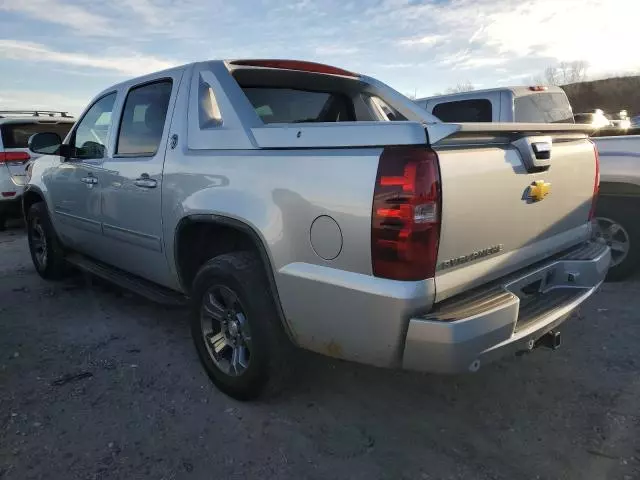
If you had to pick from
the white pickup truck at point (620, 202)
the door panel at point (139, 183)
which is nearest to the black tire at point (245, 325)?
the door panel at point (139, 183)

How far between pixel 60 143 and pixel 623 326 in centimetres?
495

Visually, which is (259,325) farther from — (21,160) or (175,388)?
(21,160)

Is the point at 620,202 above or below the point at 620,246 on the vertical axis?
above

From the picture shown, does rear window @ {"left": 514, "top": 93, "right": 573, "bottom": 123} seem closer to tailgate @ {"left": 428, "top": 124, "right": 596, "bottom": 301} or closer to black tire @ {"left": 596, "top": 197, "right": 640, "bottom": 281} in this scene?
black tire @ {"left": 596, "top": 197, "right": 640, "bottom": 281}

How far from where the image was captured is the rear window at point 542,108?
6.27 meters

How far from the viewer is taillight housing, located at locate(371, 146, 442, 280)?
82.8 inches

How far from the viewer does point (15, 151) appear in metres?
8.21

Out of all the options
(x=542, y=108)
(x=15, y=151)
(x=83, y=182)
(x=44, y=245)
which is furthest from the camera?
(x=15, y=151)

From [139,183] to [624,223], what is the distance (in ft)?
13.6

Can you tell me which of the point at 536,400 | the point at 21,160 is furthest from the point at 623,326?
the point at 21,160

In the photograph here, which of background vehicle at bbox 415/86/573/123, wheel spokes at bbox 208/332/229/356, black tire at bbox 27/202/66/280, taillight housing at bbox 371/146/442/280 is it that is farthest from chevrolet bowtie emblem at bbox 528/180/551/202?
black tire at bbox 27/202/66/280

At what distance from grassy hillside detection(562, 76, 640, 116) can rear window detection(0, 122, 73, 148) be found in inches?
1486

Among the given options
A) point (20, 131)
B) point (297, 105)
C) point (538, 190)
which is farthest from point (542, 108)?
point (20, 131)

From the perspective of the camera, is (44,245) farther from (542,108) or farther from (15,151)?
(542,108)
